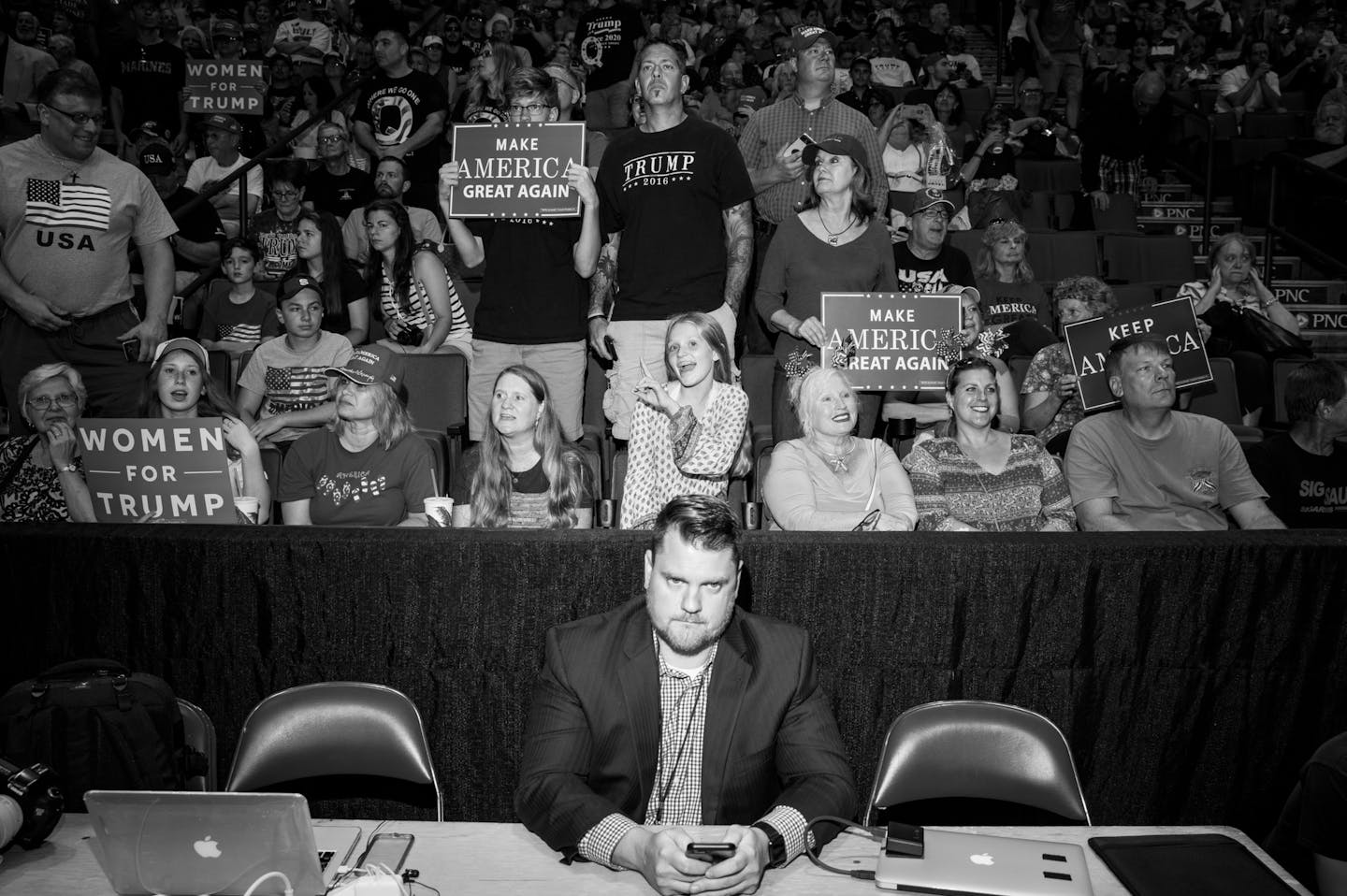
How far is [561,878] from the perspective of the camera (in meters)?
2.12

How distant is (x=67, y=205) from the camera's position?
4754mm

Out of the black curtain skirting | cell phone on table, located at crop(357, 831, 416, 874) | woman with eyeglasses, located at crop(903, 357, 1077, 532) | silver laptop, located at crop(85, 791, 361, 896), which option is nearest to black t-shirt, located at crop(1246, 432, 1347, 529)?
woman with eyeglasses, located at crop(903, 357, 1077, 532)

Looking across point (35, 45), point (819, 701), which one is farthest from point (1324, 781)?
point (35, 45)

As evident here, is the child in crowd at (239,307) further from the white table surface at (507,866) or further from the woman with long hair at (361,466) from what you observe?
the white table surface at (507,866)

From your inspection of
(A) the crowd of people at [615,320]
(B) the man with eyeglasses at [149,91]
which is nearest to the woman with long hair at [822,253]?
(A) the crowd of people at [615,320]

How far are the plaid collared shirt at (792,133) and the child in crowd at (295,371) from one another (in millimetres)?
2045

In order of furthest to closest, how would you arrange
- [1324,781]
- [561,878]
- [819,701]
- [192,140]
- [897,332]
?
[192,140], [897,332], [819,701], [1324,781], [561,878]

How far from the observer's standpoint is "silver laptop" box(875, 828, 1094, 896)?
6.73ft

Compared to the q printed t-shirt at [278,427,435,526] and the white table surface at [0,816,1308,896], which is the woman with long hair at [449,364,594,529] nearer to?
the q printed t-shirt at [278,427,435,526]

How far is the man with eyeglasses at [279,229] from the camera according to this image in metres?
6.55

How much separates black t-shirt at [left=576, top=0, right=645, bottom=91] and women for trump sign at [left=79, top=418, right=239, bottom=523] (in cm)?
511

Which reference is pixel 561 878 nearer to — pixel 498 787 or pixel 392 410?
pixel 498 787

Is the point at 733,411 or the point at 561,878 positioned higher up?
the point at 733,411

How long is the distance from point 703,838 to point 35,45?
944 cm
